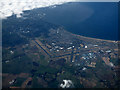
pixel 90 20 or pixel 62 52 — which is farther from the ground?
pixel 90 20

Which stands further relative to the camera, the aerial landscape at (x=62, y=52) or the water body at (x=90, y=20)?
the water body at (x=90, y=20)

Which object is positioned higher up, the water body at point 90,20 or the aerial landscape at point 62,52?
the water body at point 90,20

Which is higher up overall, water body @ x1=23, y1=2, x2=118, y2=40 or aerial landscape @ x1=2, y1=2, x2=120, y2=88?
water body @ x1=23, y1=2, x2=118, y2=40

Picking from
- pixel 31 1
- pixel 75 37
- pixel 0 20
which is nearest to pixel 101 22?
pixel 75 37

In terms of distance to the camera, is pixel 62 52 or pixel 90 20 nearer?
pixel 62 52

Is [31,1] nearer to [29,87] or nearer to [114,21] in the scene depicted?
[114,21]

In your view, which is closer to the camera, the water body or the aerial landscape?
the aerial landscape
